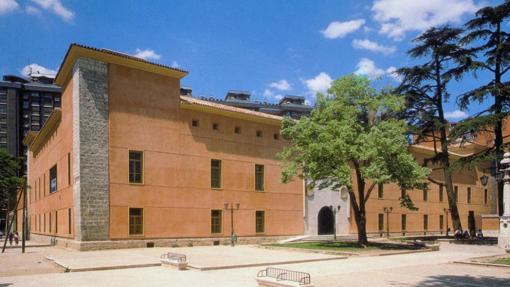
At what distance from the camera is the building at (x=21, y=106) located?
90562mm

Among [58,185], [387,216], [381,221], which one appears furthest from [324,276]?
[387,216]

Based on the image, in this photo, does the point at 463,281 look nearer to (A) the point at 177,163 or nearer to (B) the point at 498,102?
(B) the point at 498,102

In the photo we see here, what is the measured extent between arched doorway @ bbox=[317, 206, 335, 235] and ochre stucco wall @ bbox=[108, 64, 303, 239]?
4.02 m

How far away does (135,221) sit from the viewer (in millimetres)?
29906

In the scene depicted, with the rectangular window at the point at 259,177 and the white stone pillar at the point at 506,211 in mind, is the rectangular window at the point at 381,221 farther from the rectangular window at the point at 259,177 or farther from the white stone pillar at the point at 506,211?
the white stone pillar at the point at 506,211

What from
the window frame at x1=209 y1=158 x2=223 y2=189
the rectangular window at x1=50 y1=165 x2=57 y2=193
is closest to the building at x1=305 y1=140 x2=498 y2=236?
the window frame at x1=209 y1=158 x2=223 y2=189

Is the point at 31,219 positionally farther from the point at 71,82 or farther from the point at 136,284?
the point at 136,284

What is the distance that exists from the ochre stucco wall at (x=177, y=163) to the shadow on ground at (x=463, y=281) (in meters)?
19.1

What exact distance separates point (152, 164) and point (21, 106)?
238ft

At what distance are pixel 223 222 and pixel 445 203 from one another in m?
31.0

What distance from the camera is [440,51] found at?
34812 millimetres

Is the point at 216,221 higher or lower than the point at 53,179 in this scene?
lower

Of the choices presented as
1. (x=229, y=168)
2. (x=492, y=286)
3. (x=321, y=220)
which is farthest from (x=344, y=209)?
(x=492, y=286)

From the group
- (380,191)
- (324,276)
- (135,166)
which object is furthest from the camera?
(380,191)
